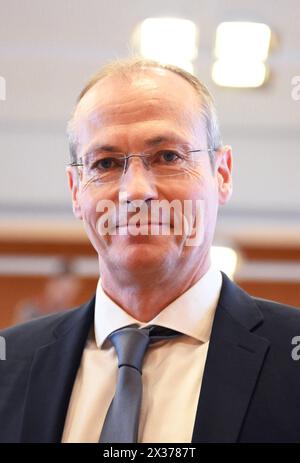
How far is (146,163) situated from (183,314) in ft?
0.59

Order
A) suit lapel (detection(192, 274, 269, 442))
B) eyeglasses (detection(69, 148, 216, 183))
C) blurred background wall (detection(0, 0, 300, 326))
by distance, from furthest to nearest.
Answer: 1. blurred background wall (detection(0, 0, 300, 326))
2. eyeglasses (detection(69, 148, 216, 183))
3. suit lapel (detection(192, 274, 269, 442))

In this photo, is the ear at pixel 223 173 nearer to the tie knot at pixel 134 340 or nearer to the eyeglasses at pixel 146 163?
the eyeglasses at pixel 146 163

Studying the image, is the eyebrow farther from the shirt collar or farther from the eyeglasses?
the shirt collar

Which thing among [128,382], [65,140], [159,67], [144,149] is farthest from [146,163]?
[65,140]

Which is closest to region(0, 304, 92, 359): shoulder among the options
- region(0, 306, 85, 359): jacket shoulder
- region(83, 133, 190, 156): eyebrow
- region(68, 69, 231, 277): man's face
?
region(0, 306, 85, 359): jacket shoulder

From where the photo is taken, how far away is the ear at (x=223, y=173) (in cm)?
105

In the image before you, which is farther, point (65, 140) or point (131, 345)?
point (65, 140)

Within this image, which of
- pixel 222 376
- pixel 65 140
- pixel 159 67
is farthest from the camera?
pixel 65 140

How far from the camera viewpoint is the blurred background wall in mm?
2475

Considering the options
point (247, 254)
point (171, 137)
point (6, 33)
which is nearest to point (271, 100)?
point (6, 33)

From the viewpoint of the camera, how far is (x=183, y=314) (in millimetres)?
977

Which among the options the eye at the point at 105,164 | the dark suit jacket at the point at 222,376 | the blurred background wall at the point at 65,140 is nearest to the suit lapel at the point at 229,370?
the dark suit jacket at the point at 222,376

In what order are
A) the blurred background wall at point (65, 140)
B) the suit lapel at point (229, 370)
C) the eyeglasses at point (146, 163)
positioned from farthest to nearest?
the blurred background wall at point (65, 140)
the eyeglasses at point (146, 163)
the suit lapel at point (229, 370)

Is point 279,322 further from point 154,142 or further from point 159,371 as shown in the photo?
point 154,142
